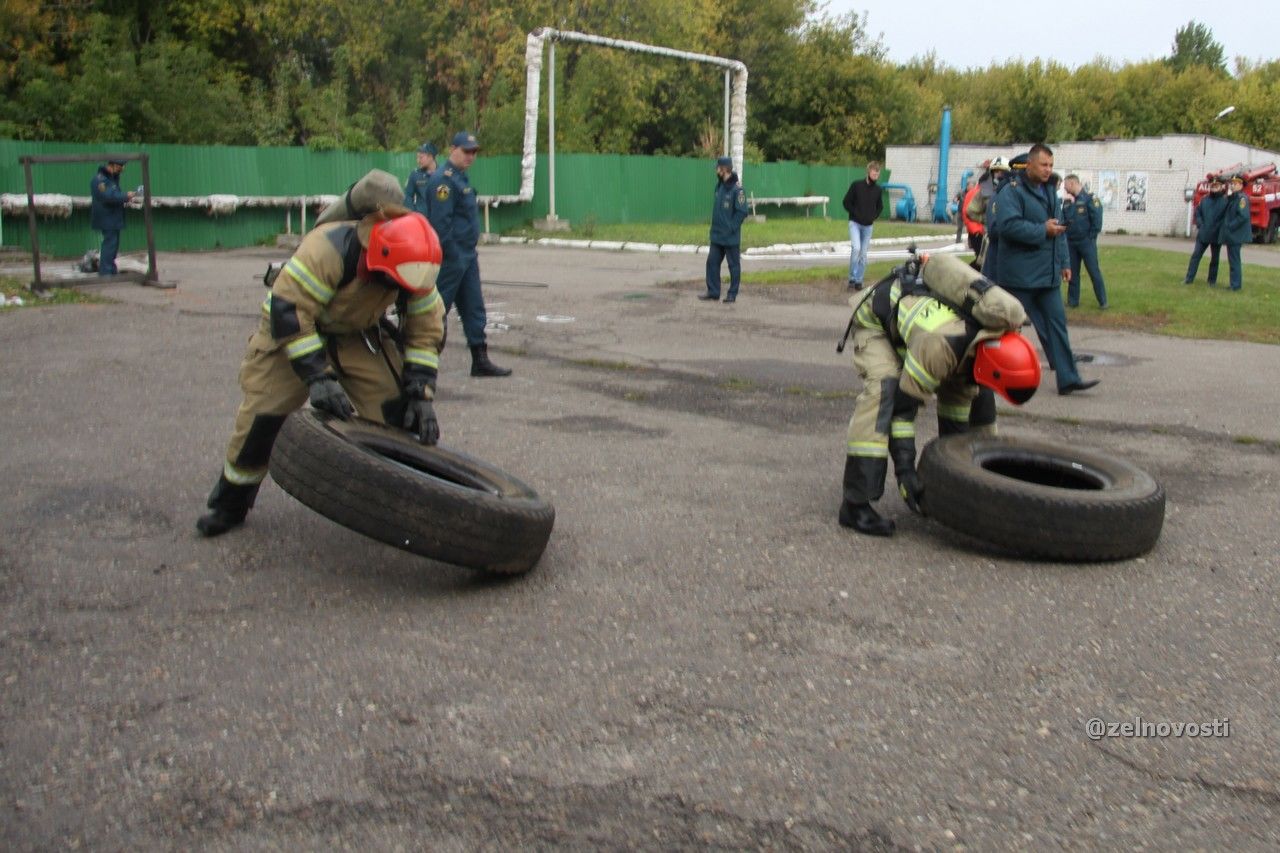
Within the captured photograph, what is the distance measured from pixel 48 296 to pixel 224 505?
10.5 metres

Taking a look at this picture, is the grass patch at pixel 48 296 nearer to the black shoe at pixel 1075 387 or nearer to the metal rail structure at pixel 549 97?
the black shoe at pixel 1075 387

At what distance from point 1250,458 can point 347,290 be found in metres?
5.32

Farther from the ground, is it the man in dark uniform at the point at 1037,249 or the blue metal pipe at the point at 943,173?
the blue metal pipe at the point at 943,173

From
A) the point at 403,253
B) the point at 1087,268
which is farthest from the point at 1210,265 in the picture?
the point at 403,253

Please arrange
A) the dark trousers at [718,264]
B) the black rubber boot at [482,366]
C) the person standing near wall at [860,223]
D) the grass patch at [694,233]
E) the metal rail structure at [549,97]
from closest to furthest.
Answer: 1. the black rubber boot at [482,366]
2. the dark trousers at [718,264]
3. the person standing near wall at [860,223]
4. the grass patch at [694,233]
5. the metal rail structure at [549,97]

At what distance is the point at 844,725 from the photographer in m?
3.67

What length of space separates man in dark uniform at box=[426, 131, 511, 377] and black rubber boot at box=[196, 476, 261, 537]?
4230mm

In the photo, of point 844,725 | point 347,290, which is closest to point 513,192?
point 347,290

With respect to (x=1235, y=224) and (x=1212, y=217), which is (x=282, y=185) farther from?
(x=1235, y=224)

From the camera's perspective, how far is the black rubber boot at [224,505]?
542 centimetres

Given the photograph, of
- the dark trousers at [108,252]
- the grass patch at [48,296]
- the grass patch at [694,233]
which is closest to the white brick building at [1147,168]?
the grass patch at [694,233]

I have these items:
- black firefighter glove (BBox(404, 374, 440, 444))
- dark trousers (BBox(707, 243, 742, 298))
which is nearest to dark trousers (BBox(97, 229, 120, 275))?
dark trousers (BBox(707, 243, 742, 298))

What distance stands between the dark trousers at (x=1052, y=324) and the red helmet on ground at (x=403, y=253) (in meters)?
5.37

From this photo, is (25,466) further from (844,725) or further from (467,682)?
(844,725)
